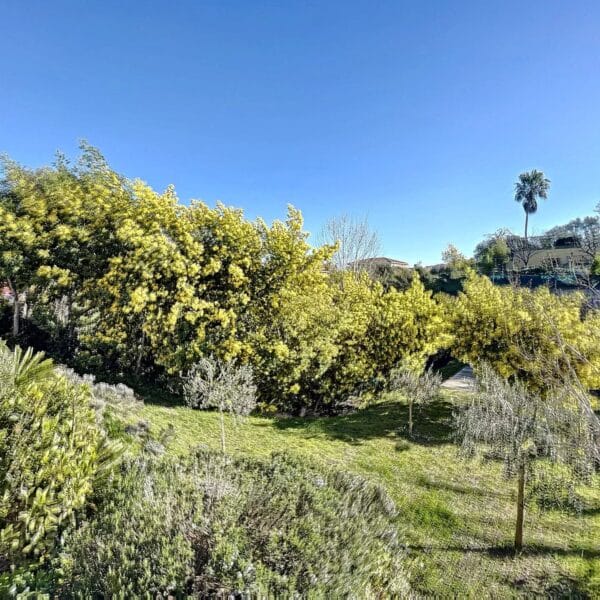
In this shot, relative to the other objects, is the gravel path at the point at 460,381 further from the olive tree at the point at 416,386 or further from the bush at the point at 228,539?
the bush at the point at 228,539

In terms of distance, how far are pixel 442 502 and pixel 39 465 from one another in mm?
6054

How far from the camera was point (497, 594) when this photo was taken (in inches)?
168

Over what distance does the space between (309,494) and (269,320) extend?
7480 mm

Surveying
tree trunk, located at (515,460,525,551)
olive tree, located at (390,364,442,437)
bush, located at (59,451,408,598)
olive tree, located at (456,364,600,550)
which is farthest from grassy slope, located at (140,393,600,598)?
bush, located at (59,451,408,598)

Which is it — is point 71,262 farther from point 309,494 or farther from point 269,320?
point 309,494

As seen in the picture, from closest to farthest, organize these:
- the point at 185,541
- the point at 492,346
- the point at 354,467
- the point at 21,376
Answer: the point at 185,541 < the point at 21,376 < the point at 354,467 < the point at 492,346

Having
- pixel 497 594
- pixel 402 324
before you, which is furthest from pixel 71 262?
pixel 497 594

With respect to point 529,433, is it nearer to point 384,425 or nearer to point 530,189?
point 384,425

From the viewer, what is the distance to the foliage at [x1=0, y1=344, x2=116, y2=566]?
298 cm

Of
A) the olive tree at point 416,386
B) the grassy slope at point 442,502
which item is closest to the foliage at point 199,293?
the grassy slope at point 442,502

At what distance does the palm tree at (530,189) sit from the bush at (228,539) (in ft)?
166

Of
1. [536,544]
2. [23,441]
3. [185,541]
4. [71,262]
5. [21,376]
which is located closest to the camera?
[185,541]

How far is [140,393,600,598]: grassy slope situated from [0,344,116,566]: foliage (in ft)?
10.7

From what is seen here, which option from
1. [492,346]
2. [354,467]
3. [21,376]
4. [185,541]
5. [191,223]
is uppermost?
[191,223]
